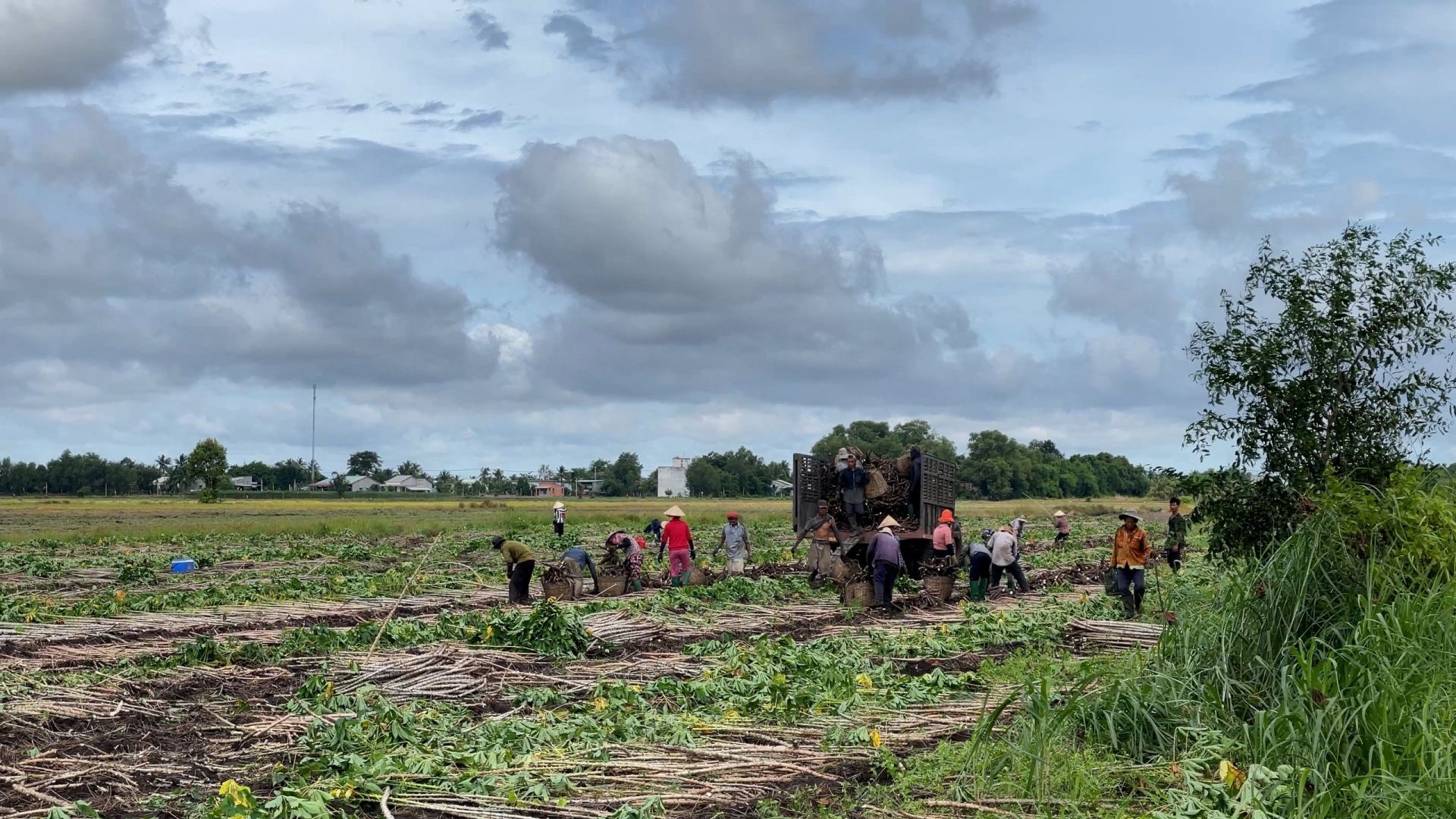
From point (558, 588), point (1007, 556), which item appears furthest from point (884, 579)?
point (558, 588)

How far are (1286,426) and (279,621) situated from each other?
13552mm

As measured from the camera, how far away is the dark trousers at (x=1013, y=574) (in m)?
23.1

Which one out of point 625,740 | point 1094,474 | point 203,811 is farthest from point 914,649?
point 1094,474

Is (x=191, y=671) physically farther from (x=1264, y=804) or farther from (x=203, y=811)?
(x=1264, y=804)

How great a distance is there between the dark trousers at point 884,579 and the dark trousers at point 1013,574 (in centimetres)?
→ 395

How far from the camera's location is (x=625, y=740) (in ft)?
32.4

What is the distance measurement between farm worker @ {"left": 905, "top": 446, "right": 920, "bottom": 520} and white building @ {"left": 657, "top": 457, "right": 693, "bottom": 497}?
3732 inches

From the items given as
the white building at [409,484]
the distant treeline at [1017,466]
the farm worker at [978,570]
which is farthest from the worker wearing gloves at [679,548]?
the white building at [409,484]

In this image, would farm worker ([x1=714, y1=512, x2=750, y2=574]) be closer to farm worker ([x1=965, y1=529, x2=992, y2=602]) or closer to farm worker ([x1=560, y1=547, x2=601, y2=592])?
farm worker ([x1=560, y1=547, x2=601, y2=592])

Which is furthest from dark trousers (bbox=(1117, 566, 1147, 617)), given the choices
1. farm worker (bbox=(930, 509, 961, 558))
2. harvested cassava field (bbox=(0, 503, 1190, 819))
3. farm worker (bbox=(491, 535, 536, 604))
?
A: farm worker (bbox=(491, 535, 536, 604))

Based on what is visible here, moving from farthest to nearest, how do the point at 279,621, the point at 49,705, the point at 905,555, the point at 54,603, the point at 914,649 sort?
the point at 905,555 → the point at 54,603 → the point at 279,621 → the point at 914,649 → the point at 49,705

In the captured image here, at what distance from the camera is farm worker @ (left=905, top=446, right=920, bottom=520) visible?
23.6 meters

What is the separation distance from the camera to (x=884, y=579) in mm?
19688

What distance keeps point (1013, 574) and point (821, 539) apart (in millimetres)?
3403
